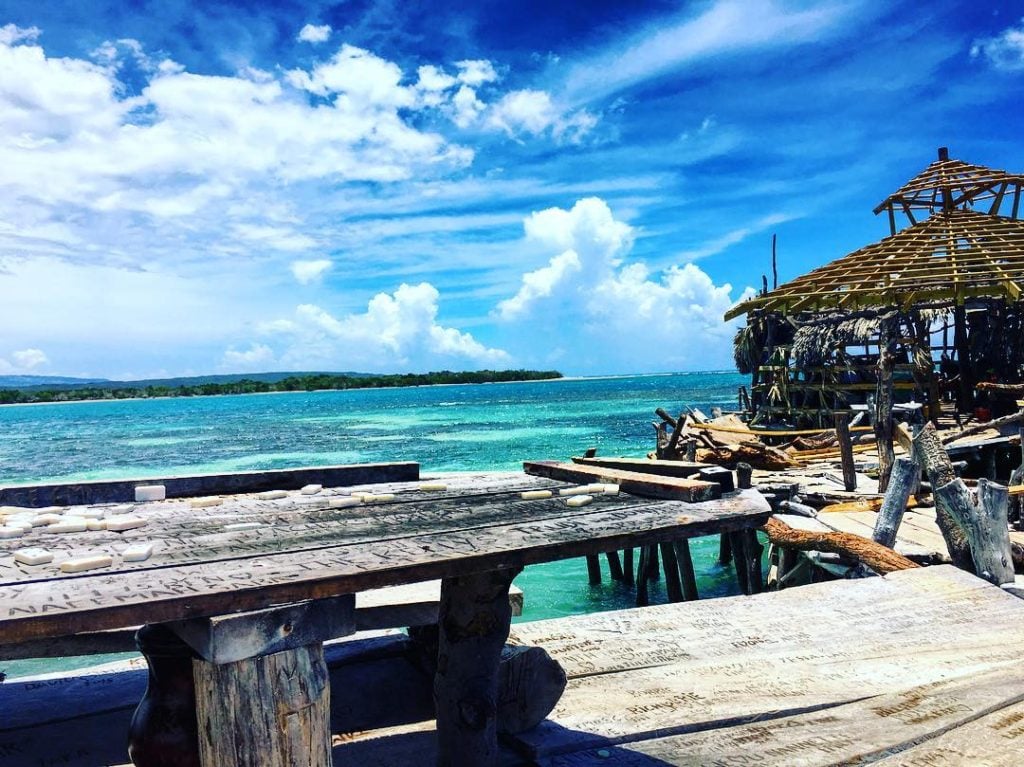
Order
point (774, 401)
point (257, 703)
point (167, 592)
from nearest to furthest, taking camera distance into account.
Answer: point (167, 592)
point (257, 703)
point (774, 401)

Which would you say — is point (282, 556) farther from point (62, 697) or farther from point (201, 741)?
point (62, 697)

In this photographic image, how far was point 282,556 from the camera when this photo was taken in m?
2.34

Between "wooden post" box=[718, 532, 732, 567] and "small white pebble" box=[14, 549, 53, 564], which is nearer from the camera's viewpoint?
"small white pebble" box=[14, 549, 53, 564]

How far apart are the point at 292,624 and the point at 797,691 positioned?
10.4ft

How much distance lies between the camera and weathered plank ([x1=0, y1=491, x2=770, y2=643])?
6.15 ft

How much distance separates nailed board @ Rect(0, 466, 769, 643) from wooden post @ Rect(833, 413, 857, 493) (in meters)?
9.65

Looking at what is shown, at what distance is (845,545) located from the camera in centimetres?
730

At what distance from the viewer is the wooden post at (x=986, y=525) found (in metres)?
6.52

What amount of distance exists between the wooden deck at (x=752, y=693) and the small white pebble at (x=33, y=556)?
1711mm

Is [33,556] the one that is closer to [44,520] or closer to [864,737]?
[44,520]


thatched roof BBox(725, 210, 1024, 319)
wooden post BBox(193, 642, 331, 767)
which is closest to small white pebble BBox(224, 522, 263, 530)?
wooden post BBox(193, 642, 331, 767)

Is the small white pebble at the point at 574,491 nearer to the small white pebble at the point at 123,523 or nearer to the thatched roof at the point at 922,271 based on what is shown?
the small white pebble at the point at 123,523

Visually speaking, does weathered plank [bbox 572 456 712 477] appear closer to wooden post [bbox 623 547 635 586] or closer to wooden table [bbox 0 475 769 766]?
wooden table [bbox 0 475 769 766]

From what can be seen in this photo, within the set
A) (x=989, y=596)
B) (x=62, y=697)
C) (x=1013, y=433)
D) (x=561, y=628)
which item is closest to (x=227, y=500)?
(x=62, y=697)
